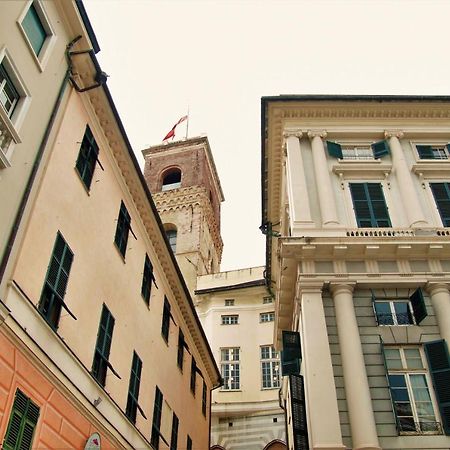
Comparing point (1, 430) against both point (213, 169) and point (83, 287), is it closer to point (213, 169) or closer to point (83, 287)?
point (83, 287)

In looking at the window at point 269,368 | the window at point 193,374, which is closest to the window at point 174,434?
the window at point 193,374

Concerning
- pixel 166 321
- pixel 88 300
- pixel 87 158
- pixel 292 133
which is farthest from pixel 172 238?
pixel 88 300

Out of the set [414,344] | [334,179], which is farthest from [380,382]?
[334,179]

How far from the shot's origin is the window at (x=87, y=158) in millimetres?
14367

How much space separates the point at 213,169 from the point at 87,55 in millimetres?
50347

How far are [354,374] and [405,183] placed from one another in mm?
7912

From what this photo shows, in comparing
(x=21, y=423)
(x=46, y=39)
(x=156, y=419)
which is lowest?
(x=21, y=423)

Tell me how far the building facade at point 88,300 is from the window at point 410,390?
24.8 ft

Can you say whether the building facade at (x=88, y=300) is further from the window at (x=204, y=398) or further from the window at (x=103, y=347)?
the window at (x=204, y=398)

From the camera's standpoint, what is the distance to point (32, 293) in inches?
443

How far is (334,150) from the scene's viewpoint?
67.7ft

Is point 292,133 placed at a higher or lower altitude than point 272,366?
higher

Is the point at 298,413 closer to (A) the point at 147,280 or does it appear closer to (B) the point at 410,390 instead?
(B) the point at 410,390

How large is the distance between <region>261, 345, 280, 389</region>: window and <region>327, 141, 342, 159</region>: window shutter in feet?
60.8
